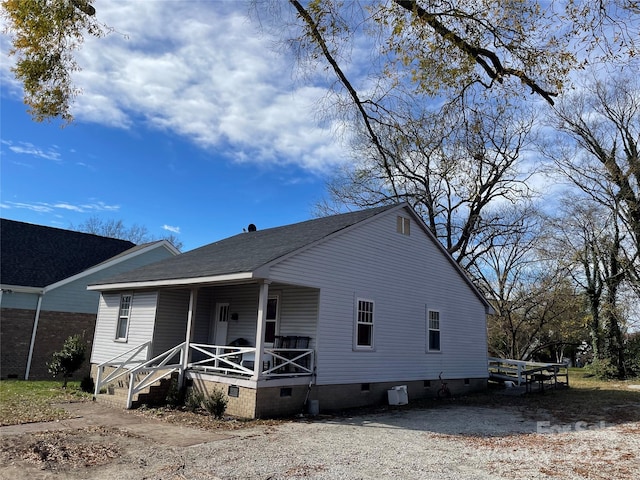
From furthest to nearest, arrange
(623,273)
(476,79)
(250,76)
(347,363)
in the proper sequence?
(623,273) < (347,363) < (250,76) < (476,79)

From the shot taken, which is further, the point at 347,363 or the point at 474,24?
the point at 347,363

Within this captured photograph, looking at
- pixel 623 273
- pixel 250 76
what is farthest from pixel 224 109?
pixel 623 273

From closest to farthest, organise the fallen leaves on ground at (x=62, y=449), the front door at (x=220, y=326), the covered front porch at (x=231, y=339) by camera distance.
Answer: the fallen leaves on ground at (x=62, y=449) → the covered front porch at (x=231, y=339) → the front door at (x=220, y=326)

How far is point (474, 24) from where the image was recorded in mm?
5629

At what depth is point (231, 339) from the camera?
14.7 m

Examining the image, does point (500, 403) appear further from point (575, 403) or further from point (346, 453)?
point (346, 453)

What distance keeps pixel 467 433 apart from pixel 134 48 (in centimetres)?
965

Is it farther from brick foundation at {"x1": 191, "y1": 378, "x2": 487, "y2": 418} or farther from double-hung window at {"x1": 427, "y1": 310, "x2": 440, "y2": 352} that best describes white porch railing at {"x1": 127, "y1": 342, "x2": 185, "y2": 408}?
double-hung window at {"x1": 427, "y1": 310, "x2": 440, "y2": 352}

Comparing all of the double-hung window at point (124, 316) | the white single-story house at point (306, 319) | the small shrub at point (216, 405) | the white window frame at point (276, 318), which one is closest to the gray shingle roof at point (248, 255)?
the white single-story house at point (306, 319)

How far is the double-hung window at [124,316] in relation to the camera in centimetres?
1574

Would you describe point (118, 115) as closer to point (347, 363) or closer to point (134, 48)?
point (134, 48)

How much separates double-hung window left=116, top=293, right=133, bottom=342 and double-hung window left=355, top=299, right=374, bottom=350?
810 centimetres

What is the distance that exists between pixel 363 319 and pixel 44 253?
1651 cm

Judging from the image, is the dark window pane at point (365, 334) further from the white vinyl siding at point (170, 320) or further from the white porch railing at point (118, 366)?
the white porch railing at point (118, 366)
